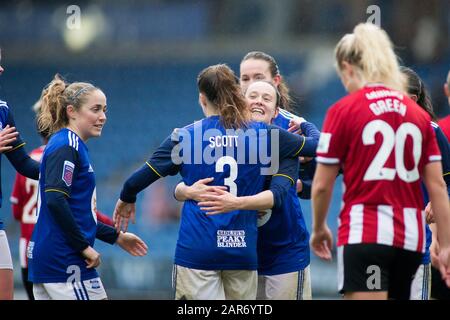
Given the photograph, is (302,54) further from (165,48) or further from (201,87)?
(201,87)

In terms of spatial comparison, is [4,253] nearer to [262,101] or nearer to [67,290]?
[67,290]

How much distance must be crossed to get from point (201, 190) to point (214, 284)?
573mm

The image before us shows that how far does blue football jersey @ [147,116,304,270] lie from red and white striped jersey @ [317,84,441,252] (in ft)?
2.92

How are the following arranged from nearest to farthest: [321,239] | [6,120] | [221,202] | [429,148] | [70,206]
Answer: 1. [429,148]
2. [321,239]
3. [221,202]
4. [70,206]
5. [6,120]

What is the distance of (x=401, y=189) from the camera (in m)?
4.41

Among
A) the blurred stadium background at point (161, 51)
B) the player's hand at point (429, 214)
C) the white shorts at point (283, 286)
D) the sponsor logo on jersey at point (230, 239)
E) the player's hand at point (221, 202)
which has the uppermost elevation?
the blurred stadium background at point (161, 51)

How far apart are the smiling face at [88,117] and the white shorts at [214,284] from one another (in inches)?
40.1

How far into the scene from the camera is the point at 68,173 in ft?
17.2

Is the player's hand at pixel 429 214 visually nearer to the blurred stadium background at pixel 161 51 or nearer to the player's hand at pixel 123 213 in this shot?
the player's hand at pixel 123 213

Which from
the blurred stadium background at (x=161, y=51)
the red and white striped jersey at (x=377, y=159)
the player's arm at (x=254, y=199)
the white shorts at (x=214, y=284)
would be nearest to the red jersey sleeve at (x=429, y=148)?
the red and white striped jersey at (x=377, y=159)

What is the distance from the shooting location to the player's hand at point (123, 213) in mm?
5555

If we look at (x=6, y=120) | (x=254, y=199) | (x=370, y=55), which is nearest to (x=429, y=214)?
(x=254, y=199)

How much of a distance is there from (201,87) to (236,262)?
42.1 inches

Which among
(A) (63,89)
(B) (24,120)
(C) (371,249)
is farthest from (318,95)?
(C) (371,249)
